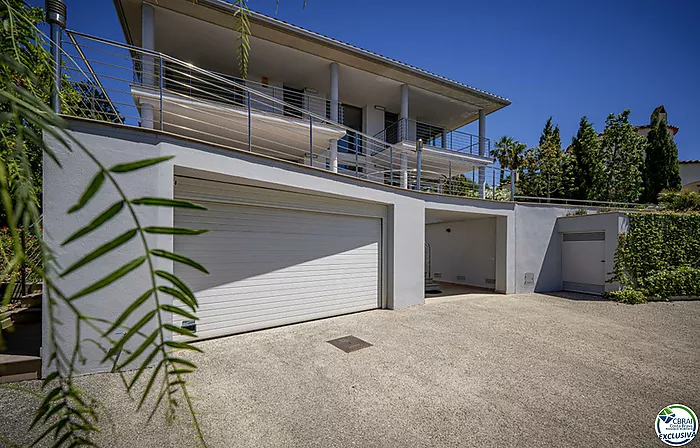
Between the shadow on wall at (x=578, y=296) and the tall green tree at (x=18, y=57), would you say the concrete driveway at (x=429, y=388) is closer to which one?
the shadow on wall at (x=578, y=296)

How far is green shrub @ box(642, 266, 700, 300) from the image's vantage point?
350 inches

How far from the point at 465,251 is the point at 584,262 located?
358 centimetres

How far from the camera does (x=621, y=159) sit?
16469mm

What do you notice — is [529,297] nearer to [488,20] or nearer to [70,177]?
[488,20]

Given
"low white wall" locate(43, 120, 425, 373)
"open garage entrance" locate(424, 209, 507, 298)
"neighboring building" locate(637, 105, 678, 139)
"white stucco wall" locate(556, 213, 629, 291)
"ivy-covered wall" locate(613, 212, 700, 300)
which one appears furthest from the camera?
"neighboring building" locate(637, 105, 678, 139)

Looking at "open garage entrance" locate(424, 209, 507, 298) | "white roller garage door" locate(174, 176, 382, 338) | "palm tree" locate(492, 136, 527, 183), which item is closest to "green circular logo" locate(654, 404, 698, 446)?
"white roller garage door" locate(174, 176, 382, 338)

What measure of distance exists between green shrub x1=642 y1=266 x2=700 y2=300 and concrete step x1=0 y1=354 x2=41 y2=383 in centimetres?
1322

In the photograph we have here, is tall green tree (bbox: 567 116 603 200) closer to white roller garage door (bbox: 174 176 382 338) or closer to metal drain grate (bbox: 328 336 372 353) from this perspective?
white roller garage door (bbox: 174 176 382 338)

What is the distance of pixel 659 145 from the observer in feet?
59.1

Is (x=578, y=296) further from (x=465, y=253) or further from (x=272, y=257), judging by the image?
(x=272, y=257)

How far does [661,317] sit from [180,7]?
1366 centimetres

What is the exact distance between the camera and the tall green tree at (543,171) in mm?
18516

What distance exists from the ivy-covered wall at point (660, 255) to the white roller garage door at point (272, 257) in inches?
294

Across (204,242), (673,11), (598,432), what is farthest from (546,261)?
(204,242)
